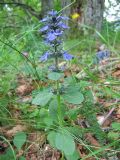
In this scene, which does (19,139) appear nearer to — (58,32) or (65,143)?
(65,143)

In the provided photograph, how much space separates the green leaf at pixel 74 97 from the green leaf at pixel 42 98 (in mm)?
67

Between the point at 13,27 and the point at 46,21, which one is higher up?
the point at 46,21

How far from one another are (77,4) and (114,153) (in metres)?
2.99

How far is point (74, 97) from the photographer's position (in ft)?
5.08

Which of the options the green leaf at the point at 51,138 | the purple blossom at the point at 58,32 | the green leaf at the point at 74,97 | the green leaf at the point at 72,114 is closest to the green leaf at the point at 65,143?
the green leaf at the point at 51,138

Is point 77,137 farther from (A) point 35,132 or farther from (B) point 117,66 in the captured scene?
(B) point 117,66

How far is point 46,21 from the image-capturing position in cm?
160

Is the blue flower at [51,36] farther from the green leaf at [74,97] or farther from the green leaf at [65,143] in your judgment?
the green leaf at [65,143]

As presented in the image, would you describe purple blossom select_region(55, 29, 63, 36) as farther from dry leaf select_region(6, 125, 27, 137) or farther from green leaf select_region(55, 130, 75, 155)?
dry leaf select_region(6, 125, 27, 137)

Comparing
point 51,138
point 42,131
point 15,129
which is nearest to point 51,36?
point 51,138

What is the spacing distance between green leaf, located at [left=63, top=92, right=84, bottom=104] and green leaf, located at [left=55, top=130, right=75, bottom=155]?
0.14 meters

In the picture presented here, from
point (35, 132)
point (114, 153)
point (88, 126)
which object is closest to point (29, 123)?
point (35, 132)

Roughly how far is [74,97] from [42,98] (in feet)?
0.43

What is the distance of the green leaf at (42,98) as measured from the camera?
152 cm
